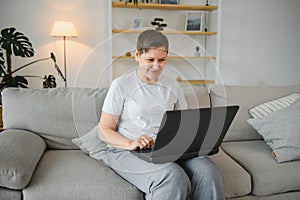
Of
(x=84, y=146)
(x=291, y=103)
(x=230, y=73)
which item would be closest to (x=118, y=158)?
(x=84, y=146)

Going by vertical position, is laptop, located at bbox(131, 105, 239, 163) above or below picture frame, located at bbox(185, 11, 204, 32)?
below

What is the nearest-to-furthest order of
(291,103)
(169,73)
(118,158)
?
(118,158)
(169,73)
(291,103)

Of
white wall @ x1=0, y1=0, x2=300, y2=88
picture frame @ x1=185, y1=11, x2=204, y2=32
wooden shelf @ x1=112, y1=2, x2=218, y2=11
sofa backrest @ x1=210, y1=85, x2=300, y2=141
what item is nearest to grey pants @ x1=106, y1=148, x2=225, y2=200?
sofa backrest @ x1=210, y1=85, x2=300, y2=141

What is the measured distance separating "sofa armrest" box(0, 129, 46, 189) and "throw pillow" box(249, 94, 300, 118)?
135cm

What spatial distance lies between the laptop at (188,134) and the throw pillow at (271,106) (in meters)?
0.69

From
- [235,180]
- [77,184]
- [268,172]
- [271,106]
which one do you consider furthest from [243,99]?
[77,184]

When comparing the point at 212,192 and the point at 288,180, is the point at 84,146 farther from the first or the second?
the point at 288,180

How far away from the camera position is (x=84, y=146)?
5.94 feet

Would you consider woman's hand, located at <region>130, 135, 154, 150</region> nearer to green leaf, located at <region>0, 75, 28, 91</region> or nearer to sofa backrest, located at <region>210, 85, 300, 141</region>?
sofa backrest, located at <region>210, 85, 300, 141</region>

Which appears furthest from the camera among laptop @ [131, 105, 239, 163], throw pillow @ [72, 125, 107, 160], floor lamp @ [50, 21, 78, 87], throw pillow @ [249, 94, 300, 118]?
floor lamp @ [50, 21, 78, 87]

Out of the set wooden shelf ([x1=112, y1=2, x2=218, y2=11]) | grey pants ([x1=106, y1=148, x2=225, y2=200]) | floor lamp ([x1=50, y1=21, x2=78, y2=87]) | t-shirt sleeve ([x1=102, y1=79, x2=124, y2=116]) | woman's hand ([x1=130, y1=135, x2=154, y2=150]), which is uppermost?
wooden shelf ([x1=112, y1=2, x2=218, y2=11])

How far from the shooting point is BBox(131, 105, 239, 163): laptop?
4.30 ft

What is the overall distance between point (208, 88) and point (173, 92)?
63 centimetres

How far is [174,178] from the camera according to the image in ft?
4.48
